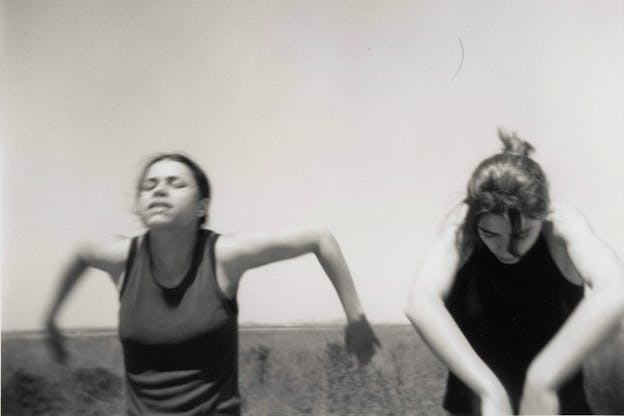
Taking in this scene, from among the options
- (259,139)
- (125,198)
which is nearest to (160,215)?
(125,198)

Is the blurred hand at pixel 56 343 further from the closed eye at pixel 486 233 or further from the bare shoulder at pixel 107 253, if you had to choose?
the closed eye at pixel 486 233

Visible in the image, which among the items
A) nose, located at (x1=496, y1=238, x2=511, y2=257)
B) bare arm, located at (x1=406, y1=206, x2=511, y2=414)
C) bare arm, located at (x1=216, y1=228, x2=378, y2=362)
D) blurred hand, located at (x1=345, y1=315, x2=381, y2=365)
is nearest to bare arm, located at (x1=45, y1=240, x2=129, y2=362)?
bare arm, located at (x1=216, y1=228, x2=378, y2=362)

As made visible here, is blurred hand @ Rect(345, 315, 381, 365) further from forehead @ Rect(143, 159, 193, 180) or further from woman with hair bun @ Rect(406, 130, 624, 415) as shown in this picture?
forehead @ Rect(143, 159, 193, 180)

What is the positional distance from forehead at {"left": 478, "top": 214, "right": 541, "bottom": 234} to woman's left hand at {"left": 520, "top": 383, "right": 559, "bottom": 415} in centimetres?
→ 26

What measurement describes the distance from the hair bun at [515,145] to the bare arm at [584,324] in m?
0.19

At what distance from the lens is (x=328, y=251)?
137 centimetres

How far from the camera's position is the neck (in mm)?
1382

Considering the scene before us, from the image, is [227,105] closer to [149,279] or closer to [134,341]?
[149,279]

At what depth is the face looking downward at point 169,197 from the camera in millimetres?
1389

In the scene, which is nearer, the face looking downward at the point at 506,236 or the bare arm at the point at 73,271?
the face looking downward at the point at 506,236

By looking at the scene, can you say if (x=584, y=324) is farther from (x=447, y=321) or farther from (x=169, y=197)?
(x=169, y=197)

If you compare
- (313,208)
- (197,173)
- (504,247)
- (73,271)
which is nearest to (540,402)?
(504,247)

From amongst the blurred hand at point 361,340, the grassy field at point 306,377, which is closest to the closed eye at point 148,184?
the grassy field at point 306,377

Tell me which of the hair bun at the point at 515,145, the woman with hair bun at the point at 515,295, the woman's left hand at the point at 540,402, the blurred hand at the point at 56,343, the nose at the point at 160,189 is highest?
the hair bun at the point at 515,145
